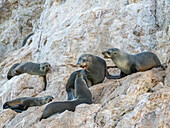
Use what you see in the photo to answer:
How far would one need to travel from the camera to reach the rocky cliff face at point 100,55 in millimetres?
4328

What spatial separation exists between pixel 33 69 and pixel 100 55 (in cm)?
235

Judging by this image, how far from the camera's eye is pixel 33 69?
33.8ft

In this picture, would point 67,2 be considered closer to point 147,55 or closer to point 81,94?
point 147,55

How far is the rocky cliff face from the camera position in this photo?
4.33 m

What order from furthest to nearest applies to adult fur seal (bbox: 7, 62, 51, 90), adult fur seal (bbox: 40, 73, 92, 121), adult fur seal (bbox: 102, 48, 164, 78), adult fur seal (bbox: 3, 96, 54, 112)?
adult fur seal (bbox: 7, 62, 51, 90) < adult fur seal (bbox: 3, 96, 54, 112) < adult fur seal (bbox: 102, 48, 164, 78) < adult fur seal (bbox: 40, 73, 92, 121)

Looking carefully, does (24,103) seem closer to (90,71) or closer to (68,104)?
(90,71)

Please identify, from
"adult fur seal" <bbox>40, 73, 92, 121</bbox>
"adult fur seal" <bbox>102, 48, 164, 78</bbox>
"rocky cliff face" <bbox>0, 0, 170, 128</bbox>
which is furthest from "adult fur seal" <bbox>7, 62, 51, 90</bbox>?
"adult fur seal" <bbox>40, 73, 92, 121</bbox>

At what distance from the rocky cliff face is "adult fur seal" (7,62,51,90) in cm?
18

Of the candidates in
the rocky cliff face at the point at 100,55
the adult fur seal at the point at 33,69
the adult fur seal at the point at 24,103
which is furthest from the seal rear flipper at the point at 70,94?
the adult fur seal at the point at 33,69

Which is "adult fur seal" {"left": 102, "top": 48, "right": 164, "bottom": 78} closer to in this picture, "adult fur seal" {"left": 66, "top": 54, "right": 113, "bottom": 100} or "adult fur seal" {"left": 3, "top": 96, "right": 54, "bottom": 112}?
"adult fur seal" {"left": 66, "top": 54, "right": 113, "bottom": 100}

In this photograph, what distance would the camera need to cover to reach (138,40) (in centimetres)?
899

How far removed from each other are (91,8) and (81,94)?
5.64 m

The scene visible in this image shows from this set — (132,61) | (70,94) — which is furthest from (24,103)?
(132,61)

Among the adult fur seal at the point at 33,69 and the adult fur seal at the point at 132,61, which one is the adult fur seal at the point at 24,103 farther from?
the adult fur seal at the point at 132,61
